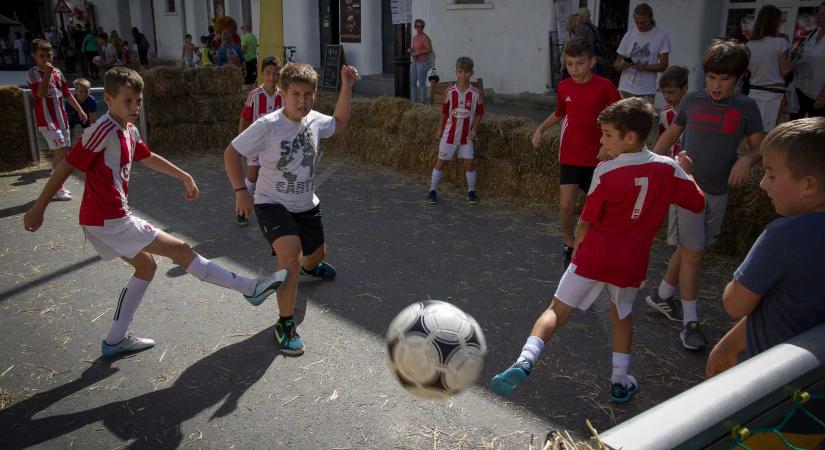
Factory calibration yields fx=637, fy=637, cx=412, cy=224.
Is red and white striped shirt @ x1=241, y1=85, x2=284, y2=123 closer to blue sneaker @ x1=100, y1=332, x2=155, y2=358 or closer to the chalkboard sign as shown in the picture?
blue sneaker @ x1=100, y1=332, x2=155, y2=358

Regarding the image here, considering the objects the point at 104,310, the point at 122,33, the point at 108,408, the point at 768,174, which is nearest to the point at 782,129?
the point at 768,174

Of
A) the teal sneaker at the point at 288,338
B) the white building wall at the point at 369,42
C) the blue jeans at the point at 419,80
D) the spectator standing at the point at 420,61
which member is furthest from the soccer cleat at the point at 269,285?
the white building wall at the point at 369,42

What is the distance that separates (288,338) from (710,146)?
313 centimetres

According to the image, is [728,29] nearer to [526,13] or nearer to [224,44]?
[526,13]

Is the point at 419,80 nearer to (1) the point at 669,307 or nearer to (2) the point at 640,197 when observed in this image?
(1) the point at 669,307

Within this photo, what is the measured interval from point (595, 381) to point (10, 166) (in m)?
9.63

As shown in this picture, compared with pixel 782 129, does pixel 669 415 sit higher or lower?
lower

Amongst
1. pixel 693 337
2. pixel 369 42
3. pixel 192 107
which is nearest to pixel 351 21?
pixel 369 42

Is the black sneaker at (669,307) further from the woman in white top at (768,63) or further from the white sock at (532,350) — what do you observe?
the woman in white top at (768,63)

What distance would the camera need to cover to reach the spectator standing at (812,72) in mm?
6918

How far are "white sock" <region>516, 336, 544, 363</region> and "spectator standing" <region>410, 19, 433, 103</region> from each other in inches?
451

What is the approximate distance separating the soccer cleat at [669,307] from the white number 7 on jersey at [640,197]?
1631 mm

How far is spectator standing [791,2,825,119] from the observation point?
6918 millimetres

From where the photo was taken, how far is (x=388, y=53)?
19.5 meters
